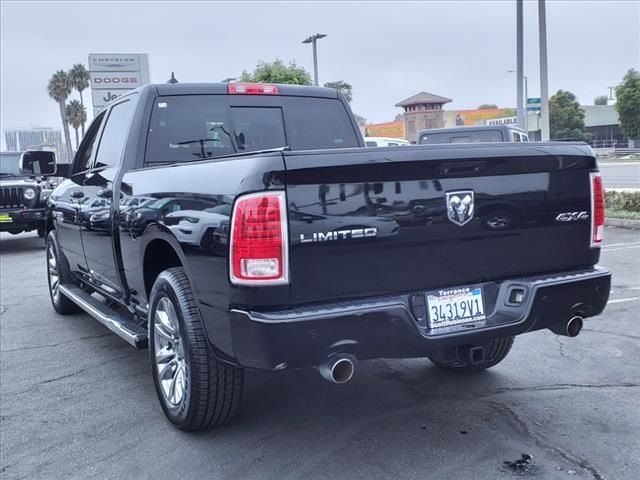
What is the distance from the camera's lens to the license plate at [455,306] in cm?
321

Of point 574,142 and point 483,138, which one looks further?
point 483,138

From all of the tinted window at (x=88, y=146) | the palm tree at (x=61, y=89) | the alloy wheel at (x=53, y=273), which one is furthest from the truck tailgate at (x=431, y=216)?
the palm tree at (x=61, y=89)

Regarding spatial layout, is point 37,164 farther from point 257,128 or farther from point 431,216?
point 431,216

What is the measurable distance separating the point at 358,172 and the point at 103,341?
370 cm

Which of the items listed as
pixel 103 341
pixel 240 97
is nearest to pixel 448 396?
pixel 240 97

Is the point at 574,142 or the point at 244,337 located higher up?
the point at 574,142

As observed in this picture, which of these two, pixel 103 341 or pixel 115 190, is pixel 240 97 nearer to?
pixel 115 190

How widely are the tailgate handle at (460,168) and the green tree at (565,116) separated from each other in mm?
56248

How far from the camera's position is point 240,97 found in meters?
4.90

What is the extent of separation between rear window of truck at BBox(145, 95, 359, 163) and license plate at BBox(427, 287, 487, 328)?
2132 mm

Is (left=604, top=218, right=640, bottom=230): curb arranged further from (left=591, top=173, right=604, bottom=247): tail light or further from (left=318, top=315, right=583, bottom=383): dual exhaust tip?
(left=318, top=315, right=583, bottom=383): dual exhaust tip

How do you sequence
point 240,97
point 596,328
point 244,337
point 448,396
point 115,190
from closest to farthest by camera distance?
point 244,337 < point 448,396 < point 115,190 < point 240,97 < point 596,328

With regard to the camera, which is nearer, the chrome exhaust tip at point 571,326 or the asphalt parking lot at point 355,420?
the asphalt parking lot at point 355,420

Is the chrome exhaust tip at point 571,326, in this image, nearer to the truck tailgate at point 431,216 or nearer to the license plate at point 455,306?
the truck tailgate at point 431,216
